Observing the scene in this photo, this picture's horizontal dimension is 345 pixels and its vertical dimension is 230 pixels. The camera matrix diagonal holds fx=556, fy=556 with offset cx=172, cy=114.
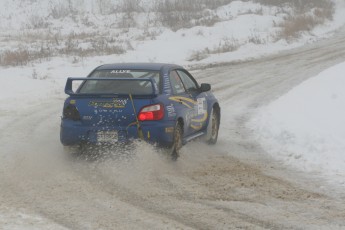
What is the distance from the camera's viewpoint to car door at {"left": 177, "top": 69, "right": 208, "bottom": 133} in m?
9.05

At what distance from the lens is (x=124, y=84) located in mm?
8203

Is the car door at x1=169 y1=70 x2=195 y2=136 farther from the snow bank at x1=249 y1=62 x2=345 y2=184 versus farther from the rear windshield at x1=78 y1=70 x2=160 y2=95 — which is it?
the snow bank at x1=249 y1=62 x2=345 y2=184

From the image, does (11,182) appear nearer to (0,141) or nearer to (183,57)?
(0,141)

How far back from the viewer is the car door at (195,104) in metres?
9.05

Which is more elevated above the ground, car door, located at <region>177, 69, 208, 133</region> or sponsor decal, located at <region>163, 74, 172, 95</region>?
sponsor decal, located at <region>163, 74, 172, 95</region>

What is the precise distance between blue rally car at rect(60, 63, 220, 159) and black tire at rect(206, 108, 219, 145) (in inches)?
50.1

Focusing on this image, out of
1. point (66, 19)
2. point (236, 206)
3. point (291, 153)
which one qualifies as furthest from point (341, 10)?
point (236, 206)

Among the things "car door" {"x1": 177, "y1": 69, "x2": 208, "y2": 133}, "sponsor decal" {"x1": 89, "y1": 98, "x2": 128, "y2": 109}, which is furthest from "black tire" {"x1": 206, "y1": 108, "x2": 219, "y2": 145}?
"sponsor decal" {"x1": 89, "y1": 98, "x2": 128, "y2": 109}

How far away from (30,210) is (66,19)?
38.2 metres

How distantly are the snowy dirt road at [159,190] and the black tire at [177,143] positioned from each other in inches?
5.5

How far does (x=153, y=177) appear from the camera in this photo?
730 centimetres

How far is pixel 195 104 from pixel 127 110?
5.61ft

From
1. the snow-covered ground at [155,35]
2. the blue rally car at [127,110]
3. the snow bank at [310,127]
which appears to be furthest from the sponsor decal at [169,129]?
the snow-covered ground at [155,35]

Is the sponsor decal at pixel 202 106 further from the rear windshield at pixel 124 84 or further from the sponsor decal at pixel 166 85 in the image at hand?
the rear windshield at pixel 124 84
